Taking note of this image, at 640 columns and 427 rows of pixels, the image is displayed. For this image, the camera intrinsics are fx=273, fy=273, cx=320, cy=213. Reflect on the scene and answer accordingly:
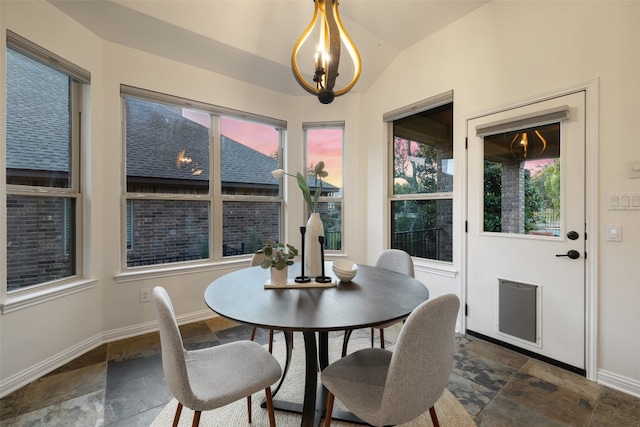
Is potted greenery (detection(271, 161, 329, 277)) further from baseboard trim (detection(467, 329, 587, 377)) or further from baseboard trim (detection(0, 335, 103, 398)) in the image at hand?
baseboard trim (detection(0, 335, 103, 398))

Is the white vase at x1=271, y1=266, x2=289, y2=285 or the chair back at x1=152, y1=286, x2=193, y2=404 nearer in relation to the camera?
the chair back at x1=152, y1=286, x2=193, y2=404

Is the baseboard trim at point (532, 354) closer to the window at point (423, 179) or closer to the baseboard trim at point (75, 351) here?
the window at point (423, 179)

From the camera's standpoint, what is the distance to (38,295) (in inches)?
78.2

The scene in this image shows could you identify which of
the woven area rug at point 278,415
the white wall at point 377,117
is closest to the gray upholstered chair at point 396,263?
the woven area rug at point 278,415

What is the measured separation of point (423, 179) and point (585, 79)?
1461 mm

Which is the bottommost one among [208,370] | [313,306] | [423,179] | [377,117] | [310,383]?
[310,383]

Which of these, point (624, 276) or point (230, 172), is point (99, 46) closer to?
point (230, 172)

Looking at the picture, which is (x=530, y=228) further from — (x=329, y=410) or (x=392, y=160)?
(x=329, y=410)

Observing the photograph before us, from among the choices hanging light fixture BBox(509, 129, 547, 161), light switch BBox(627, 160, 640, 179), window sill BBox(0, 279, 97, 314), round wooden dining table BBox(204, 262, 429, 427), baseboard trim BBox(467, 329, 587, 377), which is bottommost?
baseboard trim BBox(467, 329, 587, 377)

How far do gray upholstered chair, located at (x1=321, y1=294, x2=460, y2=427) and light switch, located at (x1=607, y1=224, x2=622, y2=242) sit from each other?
1687 mm

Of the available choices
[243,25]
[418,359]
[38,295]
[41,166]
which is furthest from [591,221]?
[41,166]

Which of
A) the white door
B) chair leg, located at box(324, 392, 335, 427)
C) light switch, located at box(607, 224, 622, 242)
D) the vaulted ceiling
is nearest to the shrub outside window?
the white door

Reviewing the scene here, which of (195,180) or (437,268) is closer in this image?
(437,268)

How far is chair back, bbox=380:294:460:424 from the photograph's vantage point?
95cm
